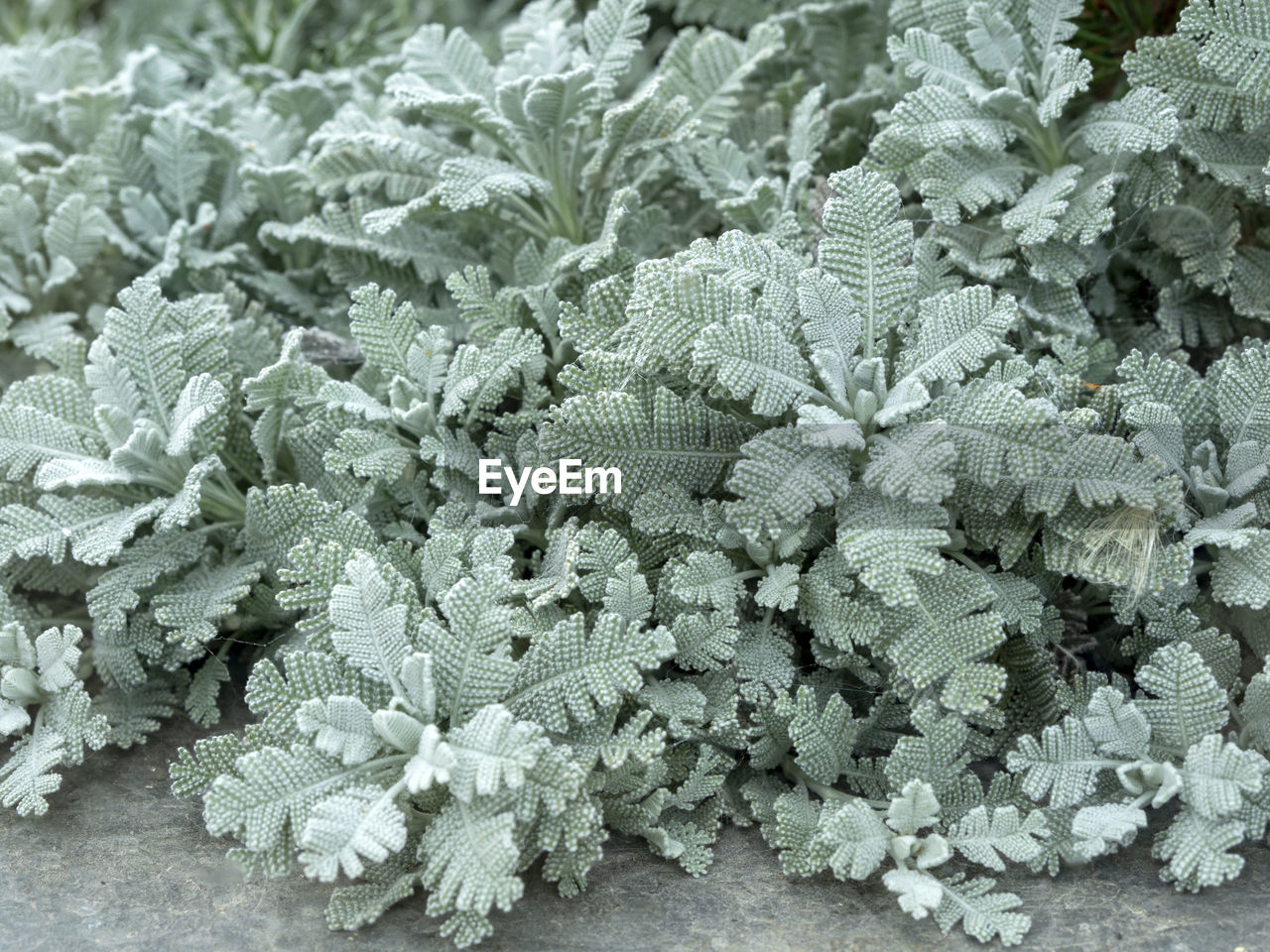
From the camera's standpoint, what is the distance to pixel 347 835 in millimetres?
1336

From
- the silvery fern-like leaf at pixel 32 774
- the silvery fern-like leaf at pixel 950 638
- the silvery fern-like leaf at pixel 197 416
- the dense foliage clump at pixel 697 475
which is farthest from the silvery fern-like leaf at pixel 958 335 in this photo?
the silvery fern-like leaf at pixel 32 774

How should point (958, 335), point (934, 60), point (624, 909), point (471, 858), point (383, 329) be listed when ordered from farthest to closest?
1. point (934, 60)
2. point (383, 329)
3. point (958, 335)
4. point (624, 909)
5. point (471, 858)

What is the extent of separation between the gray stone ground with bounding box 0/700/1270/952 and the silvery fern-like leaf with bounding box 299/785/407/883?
0.15 meters

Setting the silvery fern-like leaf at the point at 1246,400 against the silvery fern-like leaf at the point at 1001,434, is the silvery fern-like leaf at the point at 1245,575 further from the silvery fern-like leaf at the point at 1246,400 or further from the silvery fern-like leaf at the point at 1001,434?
the silvery fern-like leaf at the point at 1001,434

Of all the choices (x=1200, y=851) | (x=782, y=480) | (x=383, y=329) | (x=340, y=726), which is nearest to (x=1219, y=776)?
(x=1200, y=851)

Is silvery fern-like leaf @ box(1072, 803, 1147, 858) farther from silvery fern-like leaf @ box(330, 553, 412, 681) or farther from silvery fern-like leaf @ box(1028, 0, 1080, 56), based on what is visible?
silvery fern-like leaf @ box(1028, 0, 1080, 56)

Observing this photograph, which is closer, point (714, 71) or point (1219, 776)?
point (1219, 776)

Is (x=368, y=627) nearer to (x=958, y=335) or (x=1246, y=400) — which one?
(x=958, y=335)

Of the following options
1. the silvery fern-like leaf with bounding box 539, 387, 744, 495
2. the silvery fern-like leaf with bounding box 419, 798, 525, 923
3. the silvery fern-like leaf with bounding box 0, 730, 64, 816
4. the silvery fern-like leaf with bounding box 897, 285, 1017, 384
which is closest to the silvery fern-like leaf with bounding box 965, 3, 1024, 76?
the silvery fern-like leaf with bounding box 897, 285, 1017, 384

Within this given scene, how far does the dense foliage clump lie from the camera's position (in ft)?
4.71

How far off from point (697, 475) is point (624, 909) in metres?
0.60

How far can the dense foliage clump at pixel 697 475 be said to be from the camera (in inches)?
56.6

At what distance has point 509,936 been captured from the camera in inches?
55.0

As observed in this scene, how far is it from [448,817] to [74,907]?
54 centimetres
